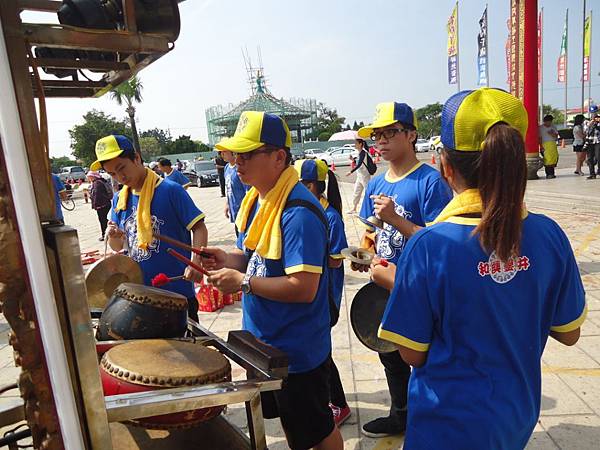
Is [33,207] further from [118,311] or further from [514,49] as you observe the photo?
[514,49]

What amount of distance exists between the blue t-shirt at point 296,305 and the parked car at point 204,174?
23.8 meters

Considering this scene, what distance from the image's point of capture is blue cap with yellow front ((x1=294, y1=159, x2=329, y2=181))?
133 inches

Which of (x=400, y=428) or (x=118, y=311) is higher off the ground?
(x=118, y=311)

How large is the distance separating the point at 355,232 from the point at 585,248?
3.73 meters

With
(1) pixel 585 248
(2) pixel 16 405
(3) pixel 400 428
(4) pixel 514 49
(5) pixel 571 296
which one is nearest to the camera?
(5) pixel 571 296

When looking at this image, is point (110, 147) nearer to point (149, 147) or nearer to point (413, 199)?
point (413, 199)

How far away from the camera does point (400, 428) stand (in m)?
2.76

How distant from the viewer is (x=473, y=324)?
130cm

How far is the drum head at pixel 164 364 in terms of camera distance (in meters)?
1.38

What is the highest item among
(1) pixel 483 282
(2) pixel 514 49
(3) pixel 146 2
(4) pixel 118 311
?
(2) pixel 514 49

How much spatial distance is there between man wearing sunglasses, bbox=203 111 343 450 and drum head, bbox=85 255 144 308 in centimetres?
73

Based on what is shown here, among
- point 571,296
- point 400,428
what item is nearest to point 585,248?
point 400,428

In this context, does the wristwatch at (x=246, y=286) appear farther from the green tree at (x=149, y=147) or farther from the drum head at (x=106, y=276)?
the green tree at (x=149, y=147)

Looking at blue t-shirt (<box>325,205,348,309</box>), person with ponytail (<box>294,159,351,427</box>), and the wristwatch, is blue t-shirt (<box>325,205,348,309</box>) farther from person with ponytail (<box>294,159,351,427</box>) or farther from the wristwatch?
the wristwatch
